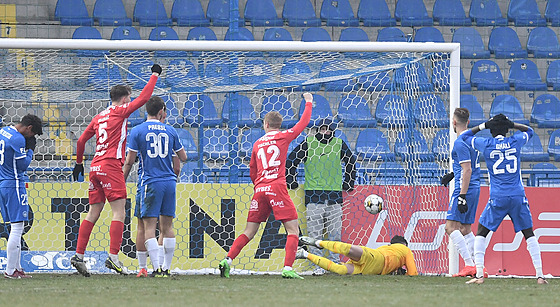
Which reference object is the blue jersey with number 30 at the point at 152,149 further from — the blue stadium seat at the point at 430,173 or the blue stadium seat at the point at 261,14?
the blue stadium seat at the point at 261,14

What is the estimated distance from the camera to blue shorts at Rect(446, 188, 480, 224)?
7402mm

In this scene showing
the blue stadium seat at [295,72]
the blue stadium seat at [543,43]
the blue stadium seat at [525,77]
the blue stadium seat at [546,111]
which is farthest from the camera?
the blue stadium seat at [543,43]

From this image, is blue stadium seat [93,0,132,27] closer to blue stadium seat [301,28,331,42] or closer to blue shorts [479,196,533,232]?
blue stadium seat [301,28,331,42]

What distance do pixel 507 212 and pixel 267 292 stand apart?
2419 millimetres

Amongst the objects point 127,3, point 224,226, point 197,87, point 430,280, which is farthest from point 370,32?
point 430,280

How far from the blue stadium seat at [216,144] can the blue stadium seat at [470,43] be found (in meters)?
5.86

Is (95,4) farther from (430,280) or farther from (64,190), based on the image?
(430,280)

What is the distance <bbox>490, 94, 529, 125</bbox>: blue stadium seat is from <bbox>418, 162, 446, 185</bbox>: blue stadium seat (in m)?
4.07

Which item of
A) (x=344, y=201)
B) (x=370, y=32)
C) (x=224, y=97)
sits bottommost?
(x=344, y=201)

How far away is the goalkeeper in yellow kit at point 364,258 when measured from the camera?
7.17m

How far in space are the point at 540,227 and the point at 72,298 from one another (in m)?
5.60

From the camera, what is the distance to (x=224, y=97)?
377 inches

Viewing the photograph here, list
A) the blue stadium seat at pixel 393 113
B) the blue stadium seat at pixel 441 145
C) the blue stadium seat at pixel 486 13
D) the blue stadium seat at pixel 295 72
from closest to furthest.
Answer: the blue stadium seat at pixel 441 145 < the blue stadium seat at pixel 295 72 < the blue stadium seat at pixel 393 113 < the blue stadium seat at pixel 486 13

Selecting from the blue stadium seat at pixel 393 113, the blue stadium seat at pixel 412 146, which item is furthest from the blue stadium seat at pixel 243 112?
the blue stadium seat at pixel 412 146
